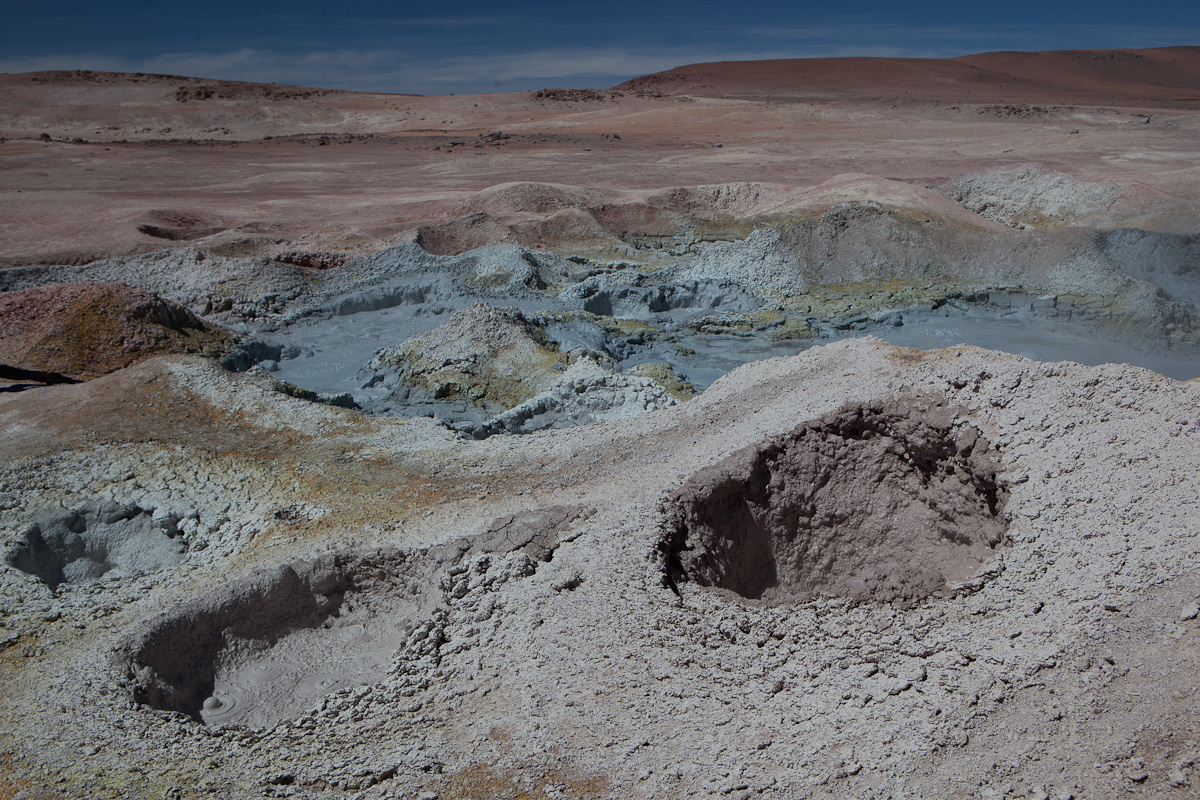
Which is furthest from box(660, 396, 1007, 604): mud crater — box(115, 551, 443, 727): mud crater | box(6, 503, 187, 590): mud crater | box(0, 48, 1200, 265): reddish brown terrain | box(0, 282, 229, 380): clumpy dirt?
box(0, 48, 1200, 265): reddish brown terrain

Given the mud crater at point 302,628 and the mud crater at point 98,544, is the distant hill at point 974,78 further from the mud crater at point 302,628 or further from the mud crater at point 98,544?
the mud crater at point 98,544

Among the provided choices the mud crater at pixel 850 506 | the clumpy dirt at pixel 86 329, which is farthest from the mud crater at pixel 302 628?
the clumpy dirt at pixel 86 329

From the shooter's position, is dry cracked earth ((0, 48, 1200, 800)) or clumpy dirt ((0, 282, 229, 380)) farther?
clumpy dirt ((0, 282, 229, 380))

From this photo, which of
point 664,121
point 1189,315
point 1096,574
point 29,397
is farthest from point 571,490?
point 664,121

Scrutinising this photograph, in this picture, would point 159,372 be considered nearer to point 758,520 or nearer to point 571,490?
point 571,490

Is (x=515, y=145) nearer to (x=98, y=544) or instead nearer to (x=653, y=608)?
(x=98, y=544)

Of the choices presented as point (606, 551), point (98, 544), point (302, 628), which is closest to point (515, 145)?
point (98, 544)

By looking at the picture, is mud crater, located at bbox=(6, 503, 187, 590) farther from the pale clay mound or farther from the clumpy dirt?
the clumpy dirt
